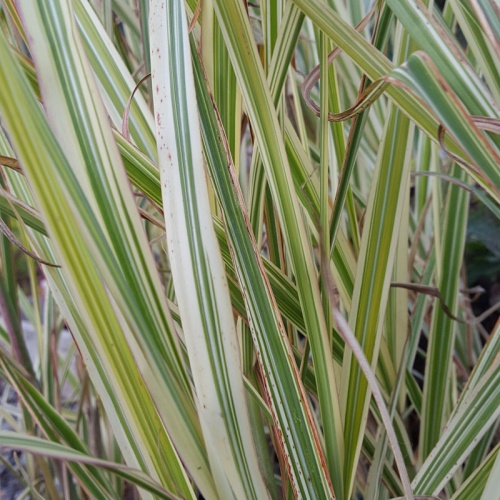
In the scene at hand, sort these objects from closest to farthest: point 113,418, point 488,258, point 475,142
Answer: point 475,142, point 113,418, point 488,258

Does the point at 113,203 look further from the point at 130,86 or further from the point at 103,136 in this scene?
the point at 130,86

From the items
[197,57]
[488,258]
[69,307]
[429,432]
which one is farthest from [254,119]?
[488,258]

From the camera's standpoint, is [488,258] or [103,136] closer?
[103,136]

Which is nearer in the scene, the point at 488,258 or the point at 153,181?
the point at 153,181

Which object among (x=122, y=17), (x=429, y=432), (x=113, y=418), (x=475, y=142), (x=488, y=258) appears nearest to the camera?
(x=475, y=142)

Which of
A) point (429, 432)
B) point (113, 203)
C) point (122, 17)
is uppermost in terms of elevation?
point (122, 17)

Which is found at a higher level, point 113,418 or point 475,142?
point 475,142

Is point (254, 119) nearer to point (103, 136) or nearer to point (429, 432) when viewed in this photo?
point (103, 136)

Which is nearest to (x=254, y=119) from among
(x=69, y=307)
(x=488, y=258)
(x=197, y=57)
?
(x=197, y=57)

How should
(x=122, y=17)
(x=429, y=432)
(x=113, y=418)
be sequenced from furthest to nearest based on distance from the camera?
(x=122, y=17)
(x=429, y=432)
(x=113, y=418)
